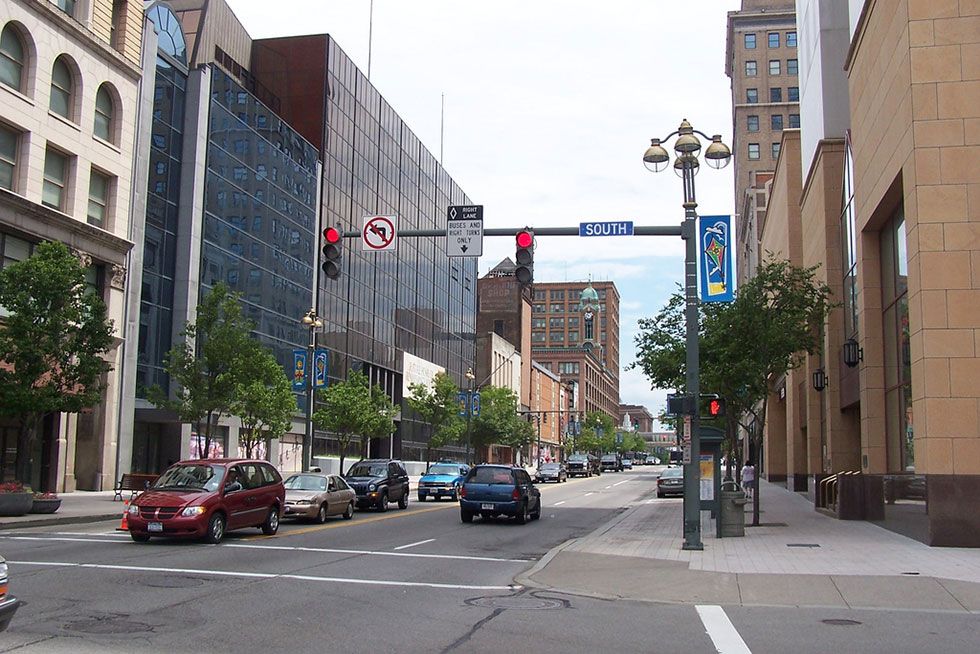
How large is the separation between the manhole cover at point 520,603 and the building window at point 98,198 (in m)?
29.2

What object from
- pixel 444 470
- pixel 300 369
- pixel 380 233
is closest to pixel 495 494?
pixel 380 233

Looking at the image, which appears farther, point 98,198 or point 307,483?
point 98,198

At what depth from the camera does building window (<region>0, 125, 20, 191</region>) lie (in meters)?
31.5

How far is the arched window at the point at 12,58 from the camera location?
31.5 metres

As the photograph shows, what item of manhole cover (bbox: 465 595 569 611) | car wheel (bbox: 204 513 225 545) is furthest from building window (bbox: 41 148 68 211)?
manhole cover (bbox: 465 595 569 611)

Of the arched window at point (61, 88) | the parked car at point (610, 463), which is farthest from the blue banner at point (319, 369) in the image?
the parked car at point (610, 463)

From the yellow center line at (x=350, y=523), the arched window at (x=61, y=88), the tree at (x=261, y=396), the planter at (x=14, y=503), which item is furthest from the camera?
the arched window at (x=61, y=88)

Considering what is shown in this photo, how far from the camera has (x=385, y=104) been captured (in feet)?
233

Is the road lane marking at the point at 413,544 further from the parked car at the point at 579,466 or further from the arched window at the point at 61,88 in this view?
the parked car at the point at 579,466

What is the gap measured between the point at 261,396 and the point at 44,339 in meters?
12.7

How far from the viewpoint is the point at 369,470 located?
3284 centimetres

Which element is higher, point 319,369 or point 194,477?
point 319,369

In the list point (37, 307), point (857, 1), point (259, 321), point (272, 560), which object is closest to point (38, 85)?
point (37, 307)

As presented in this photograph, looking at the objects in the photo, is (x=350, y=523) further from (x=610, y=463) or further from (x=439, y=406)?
(x=610, y=463)
